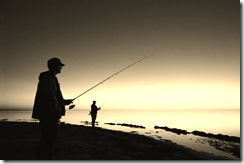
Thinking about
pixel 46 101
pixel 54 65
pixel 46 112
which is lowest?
pixel 46 112

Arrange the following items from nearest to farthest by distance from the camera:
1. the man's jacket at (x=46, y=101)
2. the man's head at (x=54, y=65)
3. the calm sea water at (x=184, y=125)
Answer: the man's jacket at (x=46, y=101), the man's head at (x=54, y=65), the calm sea water at (x=184, y=125)

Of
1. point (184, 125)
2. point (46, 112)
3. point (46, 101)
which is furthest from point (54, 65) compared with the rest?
point (184, 125)

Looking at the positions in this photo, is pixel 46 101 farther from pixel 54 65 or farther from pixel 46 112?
pixel 54 65

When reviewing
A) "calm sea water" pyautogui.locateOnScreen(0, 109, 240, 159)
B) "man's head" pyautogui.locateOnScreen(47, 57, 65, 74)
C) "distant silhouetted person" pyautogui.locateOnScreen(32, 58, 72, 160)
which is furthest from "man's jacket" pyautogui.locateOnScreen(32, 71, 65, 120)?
"calm sea water" pyautogui.locateOnScreen(0, 109, 240, 159)

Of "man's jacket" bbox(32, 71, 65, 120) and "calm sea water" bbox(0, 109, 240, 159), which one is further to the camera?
"calm sea water" bbox(0, 109, 240, 159)

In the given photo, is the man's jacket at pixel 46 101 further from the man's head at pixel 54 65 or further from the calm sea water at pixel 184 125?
the calm sea water at pixel 184 125

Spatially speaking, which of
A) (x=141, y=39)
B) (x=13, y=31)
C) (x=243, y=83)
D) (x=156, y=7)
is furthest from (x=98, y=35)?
(x=243, y=83)

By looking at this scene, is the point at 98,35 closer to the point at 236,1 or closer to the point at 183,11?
the point at 183,11

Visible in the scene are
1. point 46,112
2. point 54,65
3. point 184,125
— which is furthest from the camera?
point 184,125

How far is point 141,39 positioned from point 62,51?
10.0 ft

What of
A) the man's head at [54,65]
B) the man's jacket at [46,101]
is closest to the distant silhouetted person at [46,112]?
the man's jacket at [46,101]

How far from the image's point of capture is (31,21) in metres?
7.91

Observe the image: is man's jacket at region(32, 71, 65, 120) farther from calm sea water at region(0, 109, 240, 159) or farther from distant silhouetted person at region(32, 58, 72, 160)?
calm sea water at region(0, 109, 240, 159)

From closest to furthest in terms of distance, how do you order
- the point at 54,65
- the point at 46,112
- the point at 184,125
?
the point at 46,112 < the point at 54,65 < the point at 184,125
